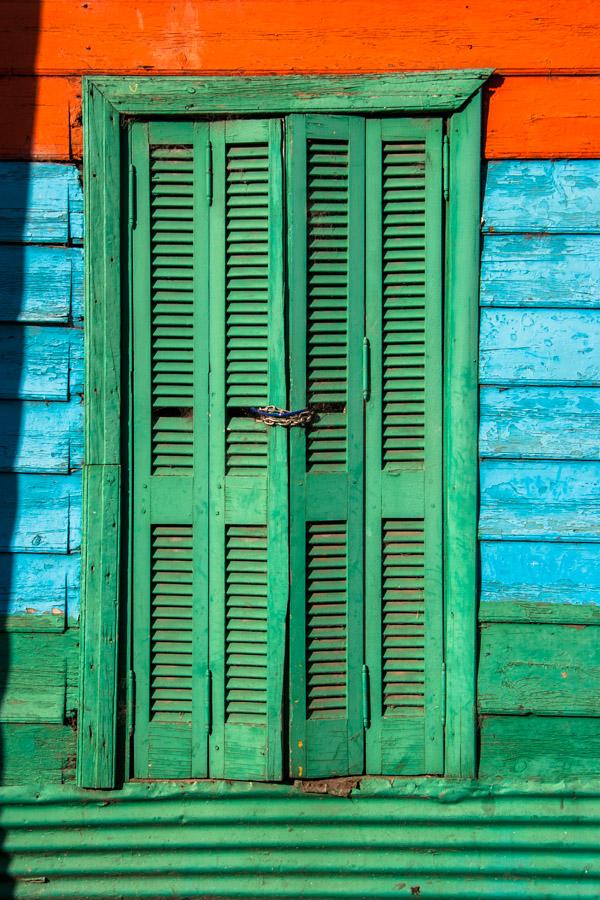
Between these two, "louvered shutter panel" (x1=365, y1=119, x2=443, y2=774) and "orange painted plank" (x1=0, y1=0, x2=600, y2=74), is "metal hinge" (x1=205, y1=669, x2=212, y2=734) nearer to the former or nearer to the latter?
"louvered shutter panel" (x1=365, y1=119, x2=443, y2=774)

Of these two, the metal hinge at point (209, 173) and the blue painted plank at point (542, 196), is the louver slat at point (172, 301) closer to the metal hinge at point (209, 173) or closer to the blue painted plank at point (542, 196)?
the metal hinge at point (209, 173)

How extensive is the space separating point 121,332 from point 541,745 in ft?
6.36

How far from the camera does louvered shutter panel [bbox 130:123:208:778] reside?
8.32 feet

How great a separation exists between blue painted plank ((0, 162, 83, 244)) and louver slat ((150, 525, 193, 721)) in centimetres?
104

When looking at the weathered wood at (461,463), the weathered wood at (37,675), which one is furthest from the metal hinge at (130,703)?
the weathered wood at (461,463)

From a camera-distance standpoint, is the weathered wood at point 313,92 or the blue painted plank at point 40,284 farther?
the blue painted plank at point 40,284

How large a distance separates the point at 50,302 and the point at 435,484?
4.64ft

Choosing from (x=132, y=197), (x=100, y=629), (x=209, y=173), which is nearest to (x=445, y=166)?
(x=209, y=173)

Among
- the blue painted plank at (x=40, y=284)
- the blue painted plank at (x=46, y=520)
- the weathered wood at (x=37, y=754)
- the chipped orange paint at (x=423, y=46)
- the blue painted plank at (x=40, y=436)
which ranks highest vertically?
the chipped orange paint at (x=423, y=46)

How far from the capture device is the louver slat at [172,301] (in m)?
2.54

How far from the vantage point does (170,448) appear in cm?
257

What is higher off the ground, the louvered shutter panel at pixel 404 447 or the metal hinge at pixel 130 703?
the louvered shutter panel at pixel 404 447

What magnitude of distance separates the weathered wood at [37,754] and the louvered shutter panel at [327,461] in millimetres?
758

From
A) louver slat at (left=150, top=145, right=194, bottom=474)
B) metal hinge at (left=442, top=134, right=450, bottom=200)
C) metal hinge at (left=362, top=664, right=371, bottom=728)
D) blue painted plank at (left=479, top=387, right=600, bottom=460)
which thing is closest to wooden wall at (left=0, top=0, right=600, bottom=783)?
blue painted plank at (left=479, top=387, right=600, bottom=460)
